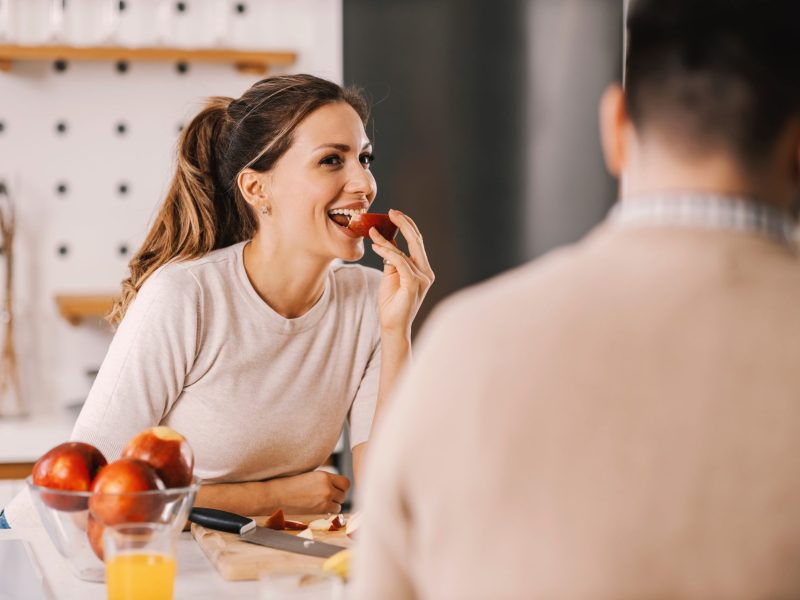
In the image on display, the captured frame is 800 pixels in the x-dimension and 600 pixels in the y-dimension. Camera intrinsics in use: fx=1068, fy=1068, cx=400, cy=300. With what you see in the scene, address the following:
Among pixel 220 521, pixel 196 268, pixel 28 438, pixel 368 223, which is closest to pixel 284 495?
pixel 220 521

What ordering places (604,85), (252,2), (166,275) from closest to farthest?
(166,275)
(604,85)
(252,2)

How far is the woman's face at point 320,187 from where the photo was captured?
2.16 meters

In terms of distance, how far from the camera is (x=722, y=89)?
27.5 inches

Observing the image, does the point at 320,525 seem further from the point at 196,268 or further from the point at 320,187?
the point at 320,187

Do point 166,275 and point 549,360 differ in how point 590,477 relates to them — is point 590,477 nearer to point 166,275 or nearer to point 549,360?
point 549,360

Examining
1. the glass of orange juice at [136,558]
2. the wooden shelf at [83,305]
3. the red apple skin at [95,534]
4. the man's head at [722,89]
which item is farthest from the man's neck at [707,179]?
the wooden shelf at [83,305]

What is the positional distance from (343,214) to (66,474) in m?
0.98

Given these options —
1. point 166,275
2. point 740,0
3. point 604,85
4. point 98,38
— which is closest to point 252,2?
point 98,38

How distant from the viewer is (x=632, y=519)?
660 millimetres

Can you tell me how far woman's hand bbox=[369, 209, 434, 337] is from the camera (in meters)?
2.20

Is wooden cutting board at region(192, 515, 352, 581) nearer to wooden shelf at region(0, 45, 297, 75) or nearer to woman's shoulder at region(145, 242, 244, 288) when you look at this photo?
woman's shoulder at region(145, 242, 244, 288)

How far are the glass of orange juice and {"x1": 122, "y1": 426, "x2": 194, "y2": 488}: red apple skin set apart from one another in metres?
0.12

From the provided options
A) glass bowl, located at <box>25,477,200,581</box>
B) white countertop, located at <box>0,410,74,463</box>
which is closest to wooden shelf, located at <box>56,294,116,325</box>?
white countertop, located at <box>0,410,74,463</box>

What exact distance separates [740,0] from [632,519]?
13.3 inches
